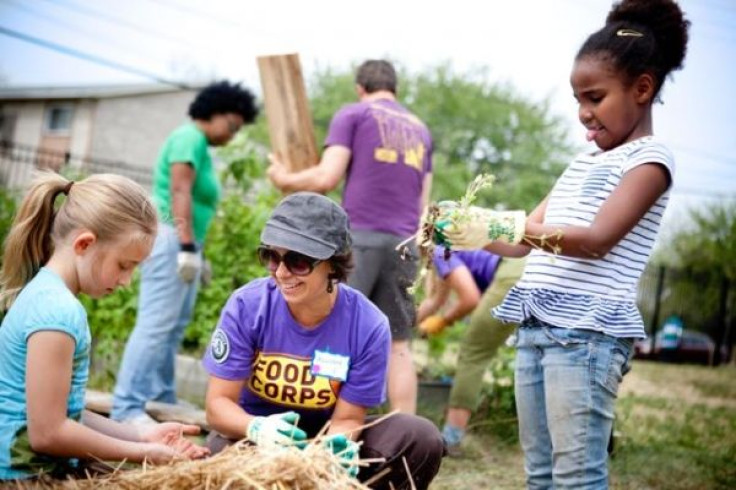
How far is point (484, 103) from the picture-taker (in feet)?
105

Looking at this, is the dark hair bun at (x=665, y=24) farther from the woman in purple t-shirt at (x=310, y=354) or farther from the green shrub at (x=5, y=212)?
the green shrub at (x=5, y=212)

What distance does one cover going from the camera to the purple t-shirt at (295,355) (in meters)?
2.48

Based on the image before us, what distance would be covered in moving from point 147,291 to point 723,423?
4.94 m

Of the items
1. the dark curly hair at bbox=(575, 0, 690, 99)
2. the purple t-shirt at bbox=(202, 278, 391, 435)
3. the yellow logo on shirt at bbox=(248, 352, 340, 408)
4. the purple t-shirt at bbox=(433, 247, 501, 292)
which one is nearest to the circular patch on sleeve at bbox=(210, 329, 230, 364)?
the purple t-shirt at bbox=(202, 278, 391, 435)

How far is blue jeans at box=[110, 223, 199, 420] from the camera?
13.3ft

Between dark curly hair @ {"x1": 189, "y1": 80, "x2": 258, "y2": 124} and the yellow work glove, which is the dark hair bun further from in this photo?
the yellow work glove

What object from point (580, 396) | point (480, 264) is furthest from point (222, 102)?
point (580, 396)

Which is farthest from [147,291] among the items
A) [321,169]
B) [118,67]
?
[118,67]

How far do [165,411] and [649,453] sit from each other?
302 cm

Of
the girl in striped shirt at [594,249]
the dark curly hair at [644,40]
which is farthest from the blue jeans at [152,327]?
the dark curly hair at [644,40]

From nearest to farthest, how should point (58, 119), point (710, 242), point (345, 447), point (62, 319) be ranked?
point (62, 319) < point (345, 447) < point (710, 242) < point (58, 119)

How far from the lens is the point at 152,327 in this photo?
4.12m

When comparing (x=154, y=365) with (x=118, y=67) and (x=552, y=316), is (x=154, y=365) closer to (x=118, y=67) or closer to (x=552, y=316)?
(x=552, y=316)

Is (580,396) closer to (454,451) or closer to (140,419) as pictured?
(454,451)
